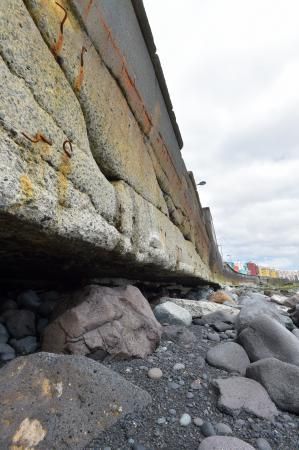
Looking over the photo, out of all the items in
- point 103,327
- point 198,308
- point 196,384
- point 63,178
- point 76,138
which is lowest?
point 196,384

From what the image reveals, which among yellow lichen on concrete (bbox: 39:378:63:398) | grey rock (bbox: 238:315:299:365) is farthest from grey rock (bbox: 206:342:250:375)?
yellow lichen on concrete (bbox: 39:378:63:398)

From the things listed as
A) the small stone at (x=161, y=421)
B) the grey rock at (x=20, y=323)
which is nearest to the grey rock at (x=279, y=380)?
the small stone at (x=161, y=421)

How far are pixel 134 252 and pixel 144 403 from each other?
81 cm

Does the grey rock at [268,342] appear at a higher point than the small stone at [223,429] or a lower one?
higher

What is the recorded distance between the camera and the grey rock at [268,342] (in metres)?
1.81

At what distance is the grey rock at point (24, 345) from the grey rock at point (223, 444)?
1.15m

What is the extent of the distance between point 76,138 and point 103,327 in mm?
1106

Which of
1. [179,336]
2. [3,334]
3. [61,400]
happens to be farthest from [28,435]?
[179,336]

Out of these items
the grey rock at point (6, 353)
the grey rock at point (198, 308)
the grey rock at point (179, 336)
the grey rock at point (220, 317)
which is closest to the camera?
the grey rock at point (6, 353)

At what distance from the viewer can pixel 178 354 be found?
1.90 metres

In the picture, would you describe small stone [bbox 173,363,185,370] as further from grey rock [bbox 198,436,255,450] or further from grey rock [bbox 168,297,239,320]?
grey rock [bbox 168,297,239,320]

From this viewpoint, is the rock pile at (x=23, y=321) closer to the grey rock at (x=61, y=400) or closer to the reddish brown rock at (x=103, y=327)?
the reddish brown rock at (x=103, y=327)

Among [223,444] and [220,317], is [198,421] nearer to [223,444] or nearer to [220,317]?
[223,444]

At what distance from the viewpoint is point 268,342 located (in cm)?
189
